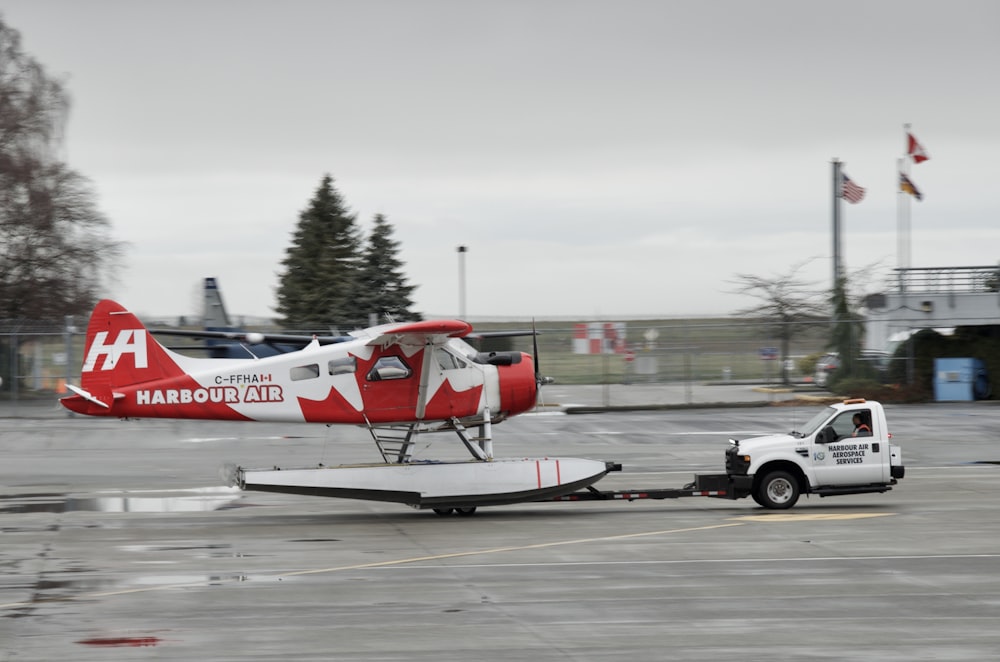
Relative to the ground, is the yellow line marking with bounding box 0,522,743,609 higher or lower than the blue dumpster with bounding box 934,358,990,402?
lower

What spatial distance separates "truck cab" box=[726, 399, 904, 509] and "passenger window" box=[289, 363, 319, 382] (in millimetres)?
6829

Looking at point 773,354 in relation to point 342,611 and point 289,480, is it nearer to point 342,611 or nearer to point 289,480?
point 289,480

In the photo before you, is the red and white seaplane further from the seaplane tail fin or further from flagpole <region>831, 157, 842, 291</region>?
flagpole <region>831, 157, 842, 291</region>

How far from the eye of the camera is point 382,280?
57438 mm

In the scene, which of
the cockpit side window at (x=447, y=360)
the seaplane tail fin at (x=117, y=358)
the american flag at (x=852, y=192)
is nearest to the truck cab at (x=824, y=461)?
the cockpit side window at (x=447, y=360)

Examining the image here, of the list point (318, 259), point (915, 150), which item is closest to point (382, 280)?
point (318, 259)

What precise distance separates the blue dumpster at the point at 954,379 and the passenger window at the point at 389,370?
26.6 meters

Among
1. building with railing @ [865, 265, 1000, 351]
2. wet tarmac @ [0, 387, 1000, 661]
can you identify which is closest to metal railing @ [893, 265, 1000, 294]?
building with railing @ [865, 265, 1000, 351]

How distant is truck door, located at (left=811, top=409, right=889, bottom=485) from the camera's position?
18312 mm

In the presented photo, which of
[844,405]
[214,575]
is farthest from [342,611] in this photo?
[844,405]

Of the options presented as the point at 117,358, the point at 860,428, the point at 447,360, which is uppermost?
the point at 117,358

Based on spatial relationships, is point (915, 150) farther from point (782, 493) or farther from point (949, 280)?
point (782, 493)

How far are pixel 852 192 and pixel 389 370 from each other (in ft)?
123

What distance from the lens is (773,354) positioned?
1702 inches
